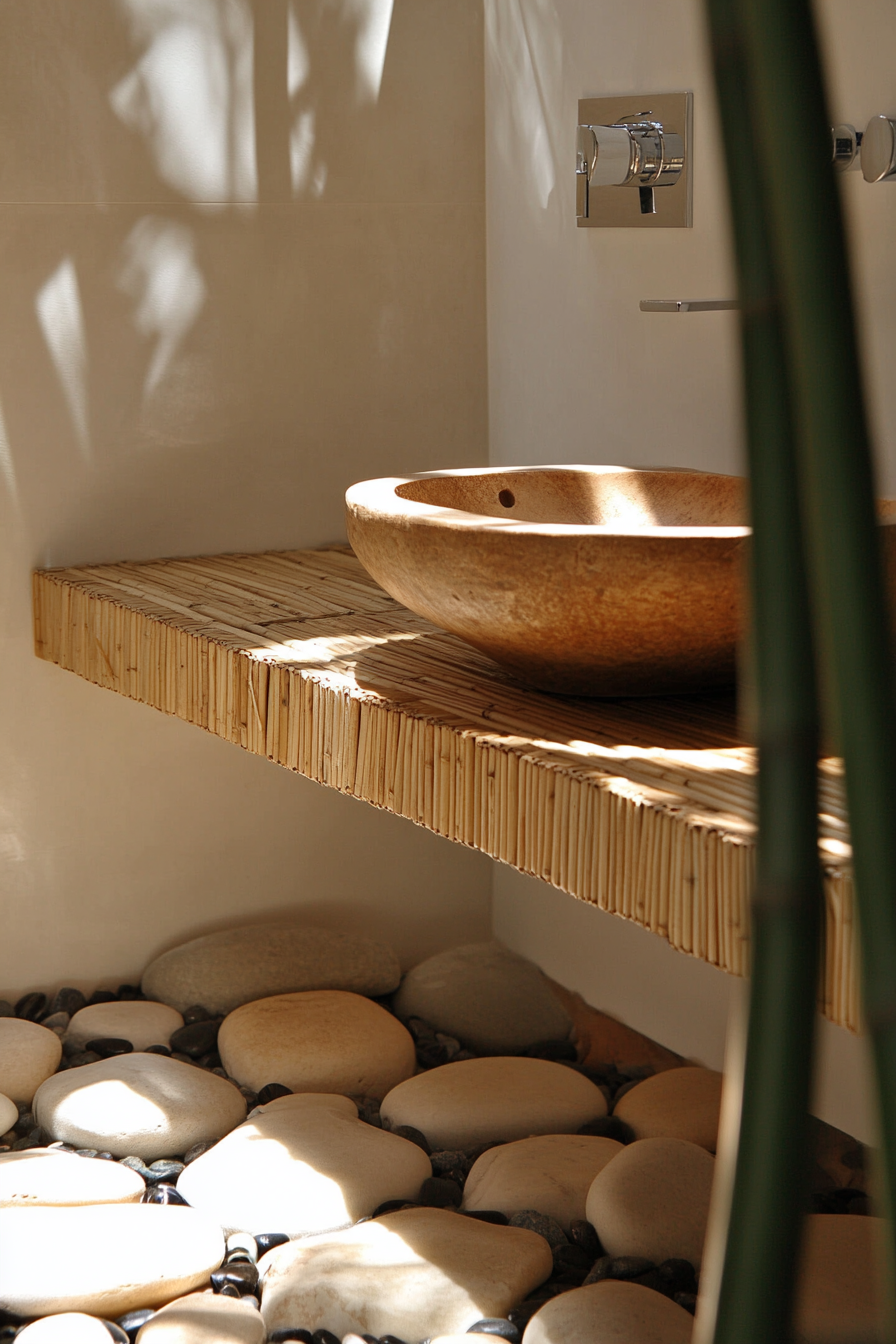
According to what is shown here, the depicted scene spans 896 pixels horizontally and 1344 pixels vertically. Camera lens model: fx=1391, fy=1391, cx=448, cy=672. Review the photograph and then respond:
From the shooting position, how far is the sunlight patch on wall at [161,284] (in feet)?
6.85

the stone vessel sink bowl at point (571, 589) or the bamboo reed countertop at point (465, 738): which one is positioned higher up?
the stone vessel sink bowl at point (571, 589)

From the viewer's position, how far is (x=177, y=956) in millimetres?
2238

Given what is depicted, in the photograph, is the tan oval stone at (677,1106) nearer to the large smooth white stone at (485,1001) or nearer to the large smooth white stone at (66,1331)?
the large smooth white stone at (485,1001)

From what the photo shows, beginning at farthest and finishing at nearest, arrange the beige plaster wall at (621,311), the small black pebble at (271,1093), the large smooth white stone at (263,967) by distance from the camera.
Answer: the large smooth white stone at (263,967) < the small black pebble at (271,1093) < the beige plaster wall at (621,311)

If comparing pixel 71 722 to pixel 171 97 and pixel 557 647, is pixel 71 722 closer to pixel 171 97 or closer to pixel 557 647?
pixel 171 97

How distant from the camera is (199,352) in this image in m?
2.16

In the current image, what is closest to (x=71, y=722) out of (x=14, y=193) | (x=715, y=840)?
(x=14, y=193)

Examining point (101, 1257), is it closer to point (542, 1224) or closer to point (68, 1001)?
point (542, 1224)

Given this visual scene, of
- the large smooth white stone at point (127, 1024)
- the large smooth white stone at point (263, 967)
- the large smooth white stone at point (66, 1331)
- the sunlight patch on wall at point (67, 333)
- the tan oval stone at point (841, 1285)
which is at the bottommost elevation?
the large smooth white stone at point (66, 1331)

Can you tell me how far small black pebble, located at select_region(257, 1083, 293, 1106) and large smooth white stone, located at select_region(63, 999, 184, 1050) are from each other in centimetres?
20

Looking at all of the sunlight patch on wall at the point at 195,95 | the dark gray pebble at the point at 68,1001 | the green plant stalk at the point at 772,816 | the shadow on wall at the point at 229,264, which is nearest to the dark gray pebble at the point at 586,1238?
the dark gray pebble at the point at 68,1001

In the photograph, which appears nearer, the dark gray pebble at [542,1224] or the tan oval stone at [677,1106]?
the dark gray pebble at [542,1224]

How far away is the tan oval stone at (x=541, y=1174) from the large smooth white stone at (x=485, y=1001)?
33cm

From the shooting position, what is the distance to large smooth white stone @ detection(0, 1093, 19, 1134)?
1.87 m
